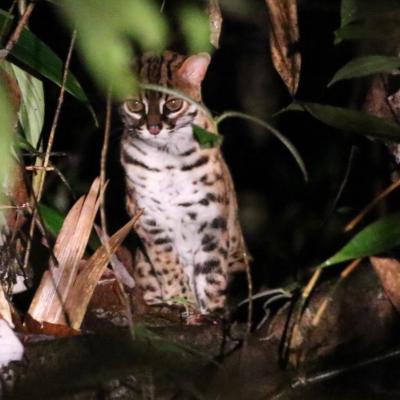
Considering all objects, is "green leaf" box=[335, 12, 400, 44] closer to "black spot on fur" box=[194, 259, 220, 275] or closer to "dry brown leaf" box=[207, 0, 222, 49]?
"dry brown leaf" box=[207, 0, 222, 49]

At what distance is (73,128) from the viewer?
178 inches

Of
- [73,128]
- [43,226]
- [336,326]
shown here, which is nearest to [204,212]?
[73,128]

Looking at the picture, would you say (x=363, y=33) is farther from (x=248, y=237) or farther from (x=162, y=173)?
(x=248, y=237)

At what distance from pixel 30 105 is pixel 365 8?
51.5 inches

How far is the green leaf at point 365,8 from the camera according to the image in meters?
2.36

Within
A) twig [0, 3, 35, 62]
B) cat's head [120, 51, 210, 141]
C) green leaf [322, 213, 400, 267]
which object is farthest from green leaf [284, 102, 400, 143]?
cat's head [120, 51, 210, 141]

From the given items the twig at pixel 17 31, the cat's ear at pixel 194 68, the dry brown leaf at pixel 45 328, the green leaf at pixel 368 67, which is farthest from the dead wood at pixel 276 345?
the cat's ear at pixel 194 68

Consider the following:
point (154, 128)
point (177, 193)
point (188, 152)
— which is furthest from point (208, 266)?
point (154, 128)

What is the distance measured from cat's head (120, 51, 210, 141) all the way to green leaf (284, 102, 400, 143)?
1.36 m

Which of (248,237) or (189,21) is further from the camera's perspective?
(248,237)

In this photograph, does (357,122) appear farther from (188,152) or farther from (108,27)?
(188,152)

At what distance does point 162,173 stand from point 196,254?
428mm

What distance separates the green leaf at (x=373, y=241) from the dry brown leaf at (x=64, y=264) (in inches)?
44.3

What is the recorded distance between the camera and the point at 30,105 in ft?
10.6
